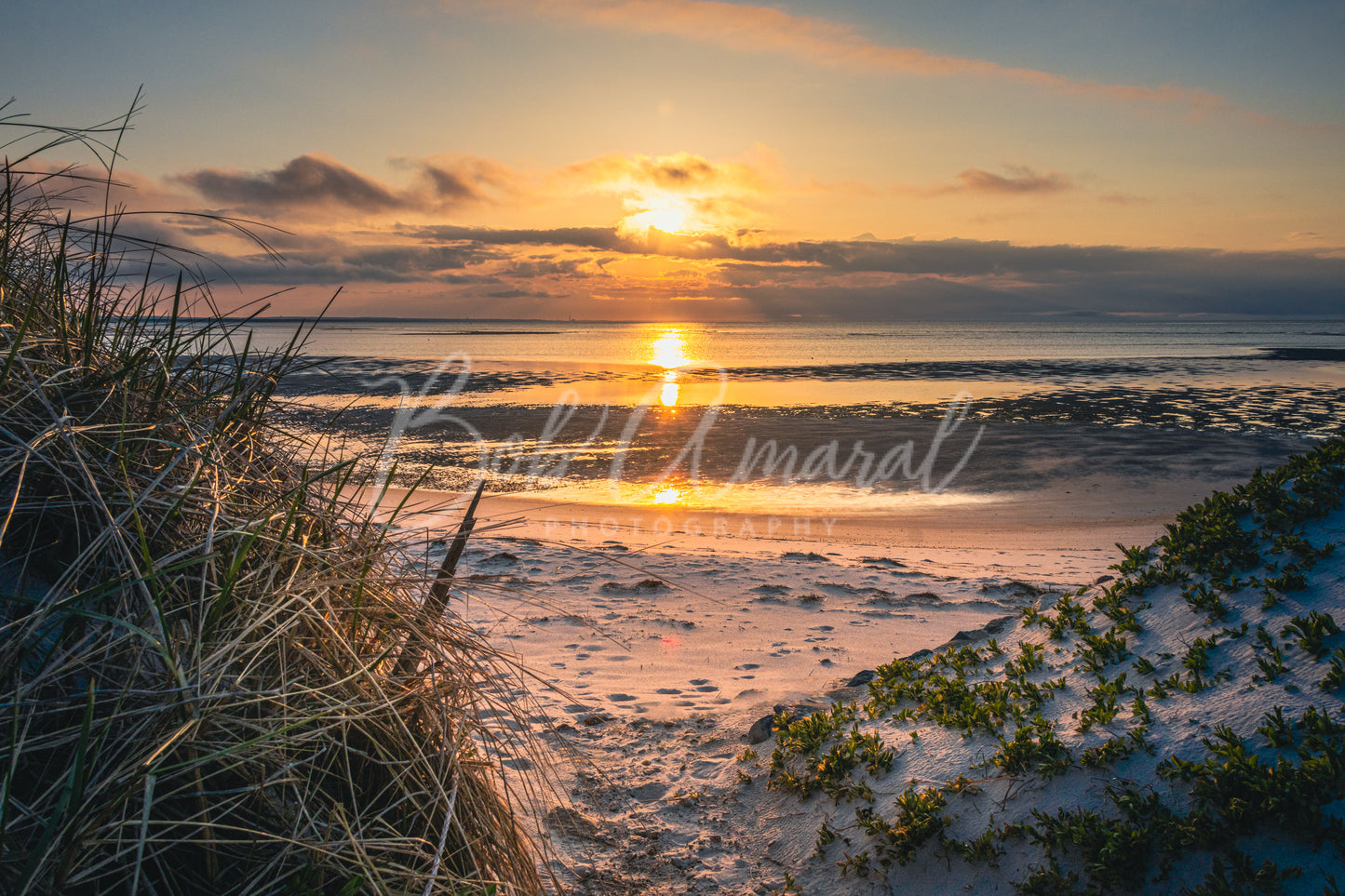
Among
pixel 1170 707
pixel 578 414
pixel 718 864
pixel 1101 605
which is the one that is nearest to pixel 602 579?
pixel 718 864

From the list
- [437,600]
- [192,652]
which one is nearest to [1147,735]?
[437,600]

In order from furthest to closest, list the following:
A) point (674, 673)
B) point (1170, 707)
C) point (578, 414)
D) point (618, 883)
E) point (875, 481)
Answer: point (578, 414) → point (875, 481) → point (674, 673) → point (618, 883) → point (1170, 707)

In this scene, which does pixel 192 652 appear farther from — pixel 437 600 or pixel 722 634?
pixel 722 634

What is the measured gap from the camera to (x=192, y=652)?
1552mm

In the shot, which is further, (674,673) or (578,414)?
(578,414)

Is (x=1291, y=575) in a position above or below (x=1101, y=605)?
above

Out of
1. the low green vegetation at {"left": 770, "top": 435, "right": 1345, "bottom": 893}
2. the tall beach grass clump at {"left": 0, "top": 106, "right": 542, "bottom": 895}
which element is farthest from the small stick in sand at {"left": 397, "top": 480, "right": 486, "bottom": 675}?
the low green vegetation at {"left": 770, "top": 435, "right": 1345, "bottom": 893}

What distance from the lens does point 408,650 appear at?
6.45 feet

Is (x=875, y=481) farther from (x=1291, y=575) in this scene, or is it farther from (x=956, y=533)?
(x=1291, y=575)

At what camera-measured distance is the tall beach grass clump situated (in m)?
1.37

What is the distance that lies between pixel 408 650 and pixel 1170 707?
9.73ft

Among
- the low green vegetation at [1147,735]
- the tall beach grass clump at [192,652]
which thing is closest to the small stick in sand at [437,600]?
the tall beach grass clump at [192,652]

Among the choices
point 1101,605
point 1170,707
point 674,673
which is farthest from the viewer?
point 674,673

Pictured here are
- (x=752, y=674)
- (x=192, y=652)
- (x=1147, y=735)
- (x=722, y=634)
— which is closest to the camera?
(x=192, y=652)
